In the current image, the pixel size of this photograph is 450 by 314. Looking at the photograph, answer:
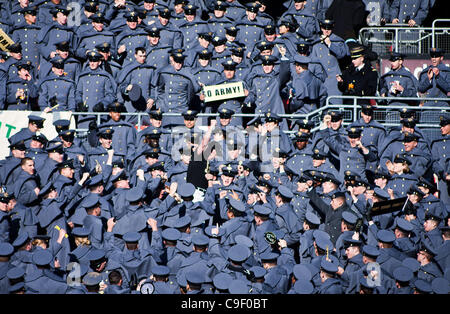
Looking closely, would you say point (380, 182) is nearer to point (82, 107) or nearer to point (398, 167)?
point (398, 167)

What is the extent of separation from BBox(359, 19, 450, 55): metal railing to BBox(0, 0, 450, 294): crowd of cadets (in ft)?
4.26

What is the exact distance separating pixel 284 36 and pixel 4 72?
18.8 ft

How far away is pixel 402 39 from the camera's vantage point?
A: 23578 millimetres

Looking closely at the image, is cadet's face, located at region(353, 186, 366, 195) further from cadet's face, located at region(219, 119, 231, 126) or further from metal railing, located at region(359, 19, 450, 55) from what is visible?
metal railing, located at region(359, 19, 450, 55)

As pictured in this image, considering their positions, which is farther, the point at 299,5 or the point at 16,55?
the point at 299,5

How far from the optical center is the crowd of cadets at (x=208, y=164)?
16.0 meters

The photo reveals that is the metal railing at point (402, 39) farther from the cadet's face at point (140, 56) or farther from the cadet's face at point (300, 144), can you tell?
the cadet's face at point (140, 56)

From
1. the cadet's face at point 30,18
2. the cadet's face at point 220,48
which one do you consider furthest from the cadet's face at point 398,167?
the cadet's face at point 30,18

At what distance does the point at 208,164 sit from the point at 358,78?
409 cm

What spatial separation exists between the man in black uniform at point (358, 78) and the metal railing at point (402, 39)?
178 cm

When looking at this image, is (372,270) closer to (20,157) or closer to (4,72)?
(20,157)

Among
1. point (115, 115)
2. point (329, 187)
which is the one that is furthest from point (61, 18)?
point (329, 187)

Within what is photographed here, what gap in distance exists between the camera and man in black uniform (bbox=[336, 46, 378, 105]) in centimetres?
2100
